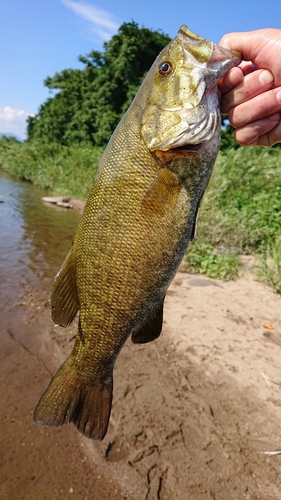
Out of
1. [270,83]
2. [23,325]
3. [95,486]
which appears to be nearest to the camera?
[270,83]

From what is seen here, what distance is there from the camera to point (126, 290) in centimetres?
182

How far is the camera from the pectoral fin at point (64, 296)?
200 cm

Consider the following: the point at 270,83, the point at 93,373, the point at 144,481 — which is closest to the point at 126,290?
the point at 93,373

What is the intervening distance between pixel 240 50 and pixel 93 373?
6.77ft

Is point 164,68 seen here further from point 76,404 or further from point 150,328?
point 76,404

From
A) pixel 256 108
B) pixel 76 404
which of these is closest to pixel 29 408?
pixel 76 404

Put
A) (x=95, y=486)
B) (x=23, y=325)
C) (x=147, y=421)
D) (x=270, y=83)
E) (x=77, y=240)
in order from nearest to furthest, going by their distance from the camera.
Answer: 1. (x=77, y=240)
2. (x=270, y=83)
3. (x=95, y=486)
4. (x=147, y=421)
5. (x=23, y=325)

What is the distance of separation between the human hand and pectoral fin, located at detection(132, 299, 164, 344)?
1267 millimetres

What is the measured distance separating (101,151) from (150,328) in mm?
20768

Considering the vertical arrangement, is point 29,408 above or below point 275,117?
below

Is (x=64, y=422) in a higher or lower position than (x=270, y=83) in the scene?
lower

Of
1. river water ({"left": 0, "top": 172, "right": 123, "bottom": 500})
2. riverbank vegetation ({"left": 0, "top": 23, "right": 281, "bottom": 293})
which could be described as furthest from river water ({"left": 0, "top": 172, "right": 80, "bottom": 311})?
riverbank vegetation ({"left": 0, "top": 23, "right": 281, "bottom": 293})

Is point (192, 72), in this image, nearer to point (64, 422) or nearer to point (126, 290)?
point (126, 290)

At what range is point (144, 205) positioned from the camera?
5.70 feet
